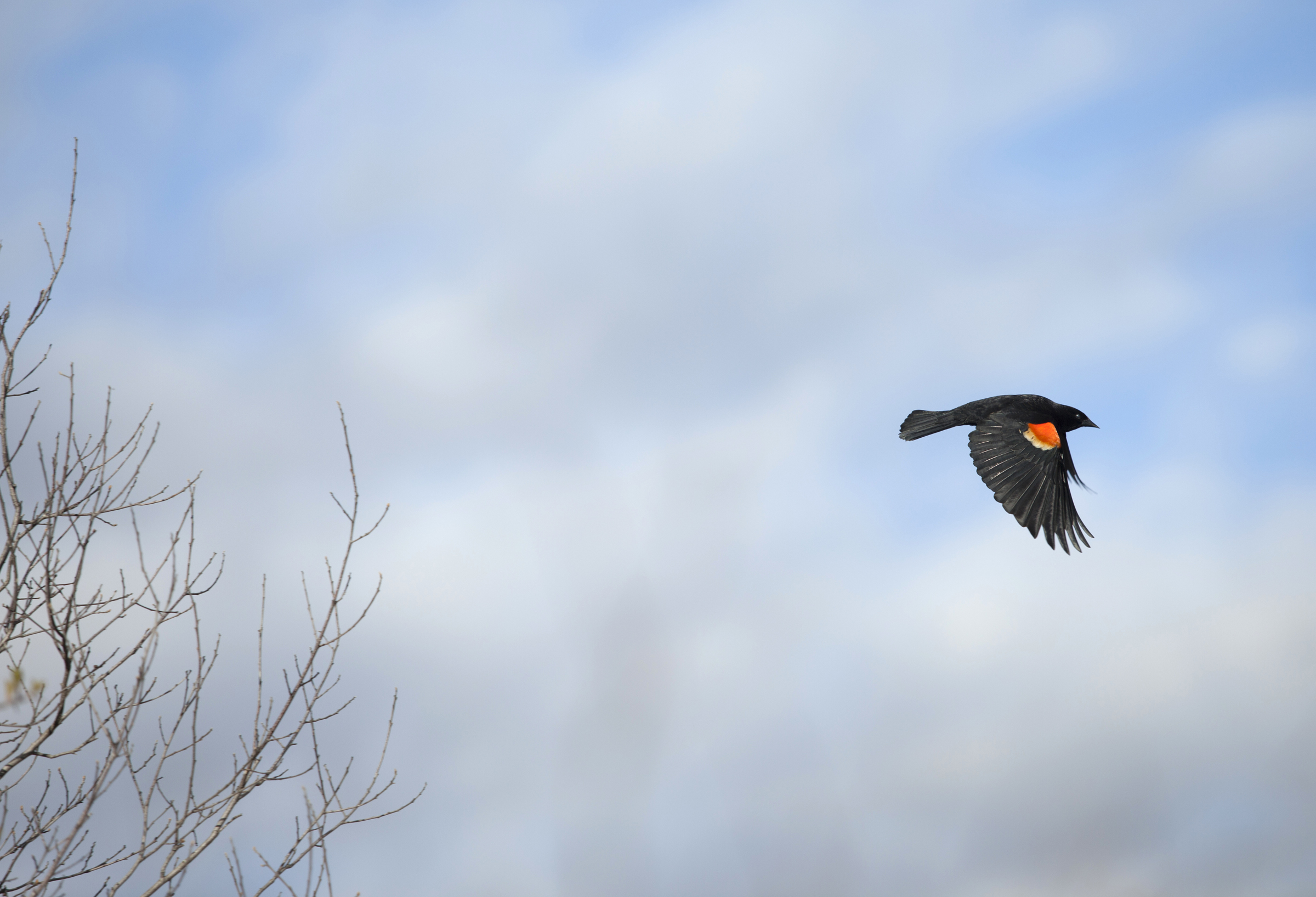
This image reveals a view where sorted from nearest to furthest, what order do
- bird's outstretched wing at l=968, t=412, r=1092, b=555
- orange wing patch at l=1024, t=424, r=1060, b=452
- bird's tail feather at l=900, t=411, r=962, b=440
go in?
bird's outstretched wing at l=968, t=412, r=1092, b=555 < orange wing patch at l=1024, t=424, r=1060, b=452 < bird's tail feather at l=900, t=411, r=962, b=440

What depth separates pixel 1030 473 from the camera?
36.0 feet

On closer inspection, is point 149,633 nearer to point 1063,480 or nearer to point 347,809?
point 347,809

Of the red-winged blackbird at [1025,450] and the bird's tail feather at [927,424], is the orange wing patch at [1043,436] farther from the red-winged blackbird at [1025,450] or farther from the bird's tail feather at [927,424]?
the bird's tail feather at [927,424]

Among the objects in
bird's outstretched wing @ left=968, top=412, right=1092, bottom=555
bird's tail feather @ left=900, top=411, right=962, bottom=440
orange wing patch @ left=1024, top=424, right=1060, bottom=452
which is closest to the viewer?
bird's outstretched wing @ left=968, top=412, right=1092, bottom=555

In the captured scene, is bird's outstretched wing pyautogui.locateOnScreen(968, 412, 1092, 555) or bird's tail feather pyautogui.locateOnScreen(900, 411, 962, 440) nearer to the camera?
bird's outstretched wing pyautogui.locateOnScreen(968, 412, 1092, 555)

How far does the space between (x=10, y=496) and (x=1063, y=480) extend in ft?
34.0

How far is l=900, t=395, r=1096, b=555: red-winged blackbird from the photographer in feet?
34.3

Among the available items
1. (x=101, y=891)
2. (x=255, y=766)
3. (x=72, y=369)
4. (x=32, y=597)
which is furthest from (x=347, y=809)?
(x=72, y=369)

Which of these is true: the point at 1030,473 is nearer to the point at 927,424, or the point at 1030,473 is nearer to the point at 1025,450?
the point at 1025,450

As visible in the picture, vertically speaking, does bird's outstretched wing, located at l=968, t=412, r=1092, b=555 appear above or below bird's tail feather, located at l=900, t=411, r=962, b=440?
below

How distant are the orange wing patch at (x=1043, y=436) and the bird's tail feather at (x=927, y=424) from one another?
3.20ft

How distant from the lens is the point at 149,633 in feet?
16.3

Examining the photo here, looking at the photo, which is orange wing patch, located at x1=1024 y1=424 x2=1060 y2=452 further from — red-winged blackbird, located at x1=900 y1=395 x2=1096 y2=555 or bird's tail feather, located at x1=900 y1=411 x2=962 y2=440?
bird's tail feather, located at x1=900 y1=411 x2=962 y2=440

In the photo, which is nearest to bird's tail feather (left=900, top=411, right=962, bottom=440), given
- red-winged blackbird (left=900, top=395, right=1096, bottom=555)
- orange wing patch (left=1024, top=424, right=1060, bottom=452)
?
red-winged blackbird (left=900, top=395, right=1096, bottom=555)
